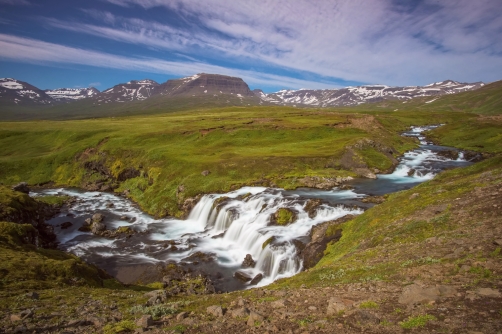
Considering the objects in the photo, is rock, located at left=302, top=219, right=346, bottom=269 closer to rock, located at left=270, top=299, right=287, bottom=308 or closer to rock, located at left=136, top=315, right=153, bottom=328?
rock, located at left=270, top=299, right=287, bottom=308

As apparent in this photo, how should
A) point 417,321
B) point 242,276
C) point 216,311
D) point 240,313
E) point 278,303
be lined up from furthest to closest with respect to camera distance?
point 242,276
point 278,303
point 216,311
point 240,313
point 417,321

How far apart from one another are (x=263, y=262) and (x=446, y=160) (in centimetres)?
5734

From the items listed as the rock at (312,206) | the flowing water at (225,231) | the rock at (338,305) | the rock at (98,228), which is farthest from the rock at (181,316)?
the rock at (98,228)

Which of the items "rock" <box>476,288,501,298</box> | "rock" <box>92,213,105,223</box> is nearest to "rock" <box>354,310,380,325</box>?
"rock" <box>476,288,501,298</box>

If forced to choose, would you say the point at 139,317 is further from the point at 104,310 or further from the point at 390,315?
the point at 390,315

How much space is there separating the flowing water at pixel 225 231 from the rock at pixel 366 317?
17621 millimetres

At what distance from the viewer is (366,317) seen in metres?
9.98

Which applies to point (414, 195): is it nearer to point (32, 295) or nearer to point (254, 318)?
point (254, 318)

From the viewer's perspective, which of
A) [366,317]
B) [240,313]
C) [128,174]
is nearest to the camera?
[366,317]

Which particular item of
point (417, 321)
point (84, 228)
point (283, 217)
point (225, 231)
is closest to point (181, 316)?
point (417, 321)

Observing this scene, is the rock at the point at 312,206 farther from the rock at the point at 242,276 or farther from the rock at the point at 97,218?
the rock at the point at 97,218

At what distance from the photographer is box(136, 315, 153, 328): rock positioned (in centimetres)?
1098

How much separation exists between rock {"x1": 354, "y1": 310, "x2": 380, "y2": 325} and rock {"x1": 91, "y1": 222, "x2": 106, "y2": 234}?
41610mm

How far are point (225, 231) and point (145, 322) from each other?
2806 centimetres
